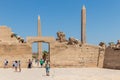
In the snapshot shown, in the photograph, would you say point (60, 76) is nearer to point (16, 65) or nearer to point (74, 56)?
point (16, 65)

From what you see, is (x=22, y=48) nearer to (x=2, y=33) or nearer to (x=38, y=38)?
(x=38, y=38)

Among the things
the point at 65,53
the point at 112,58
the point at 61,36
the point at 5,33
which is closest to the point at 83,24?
the point at 61,36

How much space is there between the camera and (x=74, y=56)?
28297 millimetres

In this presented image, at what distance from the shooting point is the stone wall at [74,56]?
2812cm

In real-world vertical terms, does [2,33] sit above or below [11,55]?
above

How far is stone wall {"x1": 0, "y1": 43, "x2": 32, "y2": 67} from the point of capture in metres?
27.9

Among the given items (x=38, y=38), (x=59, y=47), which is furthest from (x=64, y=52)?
(x=38, y=38)

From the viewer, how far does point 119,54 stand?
2689cm

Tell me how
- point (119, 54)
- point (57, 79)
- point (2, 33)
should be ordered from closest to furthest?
1. point (57, 79)
2. point (119, 54)
3. point (2, 33)

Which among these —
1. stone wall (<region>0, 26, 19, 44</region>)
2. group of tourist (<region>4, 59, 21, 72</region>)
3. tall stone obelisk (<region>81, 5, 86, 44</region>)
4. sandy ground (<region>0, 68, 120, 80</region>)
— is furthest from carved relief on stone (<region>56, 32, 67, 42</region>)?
sandy ground (<region>0, 68, 120, 80</region>)

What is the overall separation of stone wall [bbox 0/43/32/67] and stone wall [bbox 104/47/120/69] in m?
7.55

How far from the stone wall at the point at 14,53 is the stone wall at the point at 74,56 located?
8.23 feet

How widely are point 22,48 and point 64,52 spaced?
4081 millimetres

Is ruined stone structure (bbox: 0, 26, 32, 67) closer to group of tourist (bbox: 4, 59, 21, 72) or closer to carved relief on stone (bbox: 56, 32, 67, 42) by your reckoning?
group of tourist (bbox: 4, 59, 21, 72)
